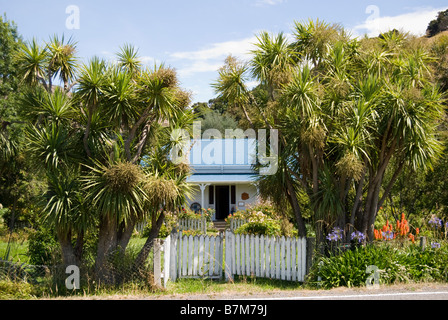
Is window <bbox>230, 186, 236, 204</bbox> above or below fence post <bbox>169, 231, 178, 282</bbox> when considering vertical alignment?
above

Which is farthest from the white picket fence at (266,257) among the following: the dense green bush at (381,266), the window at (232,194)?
the window at (232,194)

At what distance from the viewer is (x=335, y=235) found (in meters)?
9.41

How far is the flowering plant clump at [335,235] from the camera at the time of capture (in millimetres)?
9378

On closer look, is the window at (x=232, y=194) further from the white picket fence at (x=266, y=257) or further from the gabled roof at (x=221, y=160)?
the white picket fence at (x=266, y=257)

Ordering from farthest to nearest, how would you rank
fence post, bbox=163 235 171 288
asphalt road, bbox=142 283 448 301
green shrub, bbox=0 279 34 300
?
fence post, bbox=163 235 171 288
green shrub, bbox=0 279 34 300
asphalt road, bbox=142 283 448 301

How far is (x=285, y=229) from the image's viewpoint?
12.6m

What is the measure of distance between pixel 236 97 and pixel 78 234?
16.4 ft

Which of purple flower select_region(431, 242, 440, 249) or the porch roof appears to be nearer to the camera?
purple flower select_region(431, 242, 440, 249)

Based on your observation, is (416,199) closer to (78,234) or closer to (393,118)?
(393,118)

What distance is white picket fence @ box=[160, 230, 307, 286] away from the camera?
9883 mm

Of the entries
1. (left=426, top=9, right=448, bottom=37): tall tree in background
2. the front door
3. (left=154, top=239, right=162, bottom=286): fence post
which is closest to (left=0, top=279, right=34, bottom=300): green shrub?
(left=154, top=239, right=162, bottom=286): fence post

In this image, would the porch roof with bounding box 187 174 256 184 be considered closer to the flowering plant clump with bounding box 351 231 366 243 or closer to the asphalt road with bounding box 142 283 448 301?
the flowering plant clump with bounding box 351 231 366 243

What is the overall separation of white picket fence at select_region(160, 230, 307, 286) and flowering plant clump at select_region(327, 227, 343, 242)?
25.7 inches
